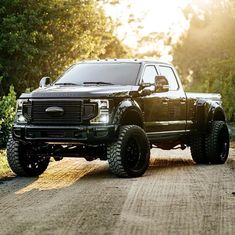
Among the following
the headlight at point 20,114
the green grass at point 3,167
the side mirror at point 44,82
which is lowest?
the green grass at point 3,167

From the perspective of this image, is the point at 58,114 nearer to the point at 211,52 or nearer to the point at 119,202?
the point at 119,202

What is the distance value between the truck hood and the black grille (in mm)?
111

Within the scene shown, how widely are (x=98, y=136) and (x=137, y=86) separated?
1.54 meters

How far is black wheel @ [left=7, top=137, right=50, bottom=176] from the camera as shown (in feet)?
43.7

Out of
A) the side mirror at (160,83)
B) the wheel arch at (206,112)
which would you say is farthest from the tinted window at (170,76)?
the side mirror at (160,83)

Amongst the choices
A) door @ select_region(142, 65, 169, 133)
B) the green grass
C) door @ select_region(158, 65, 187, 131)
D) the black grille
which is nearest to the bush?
the green grass

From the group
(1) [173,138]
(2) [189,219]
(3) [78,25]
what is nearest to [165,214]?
(2) [189,219]

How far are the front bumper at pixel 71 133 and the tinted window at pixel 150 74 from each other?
1832 mm

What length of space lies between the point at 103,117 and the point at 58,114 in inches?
30.1

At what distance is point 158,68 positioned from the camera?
1495cm

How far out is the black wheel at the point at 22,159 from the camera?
525 inches

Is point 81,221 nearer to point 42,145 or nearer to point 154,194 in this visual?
point 154,194

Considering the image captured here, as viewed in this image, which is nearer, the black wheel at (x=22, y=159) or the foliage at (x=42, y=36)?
the black wheel at (x=22, y=159)

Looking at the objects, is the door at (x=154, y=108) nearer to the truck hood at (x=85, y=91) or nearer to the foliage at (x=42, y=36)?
the truck hood at (x=85, y=91)
